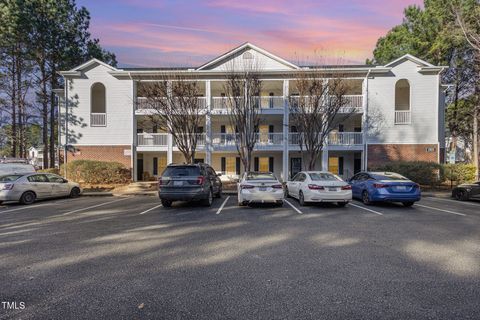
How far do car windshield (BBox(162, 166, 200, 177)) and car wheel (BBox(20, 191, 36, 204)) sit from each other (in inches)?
268

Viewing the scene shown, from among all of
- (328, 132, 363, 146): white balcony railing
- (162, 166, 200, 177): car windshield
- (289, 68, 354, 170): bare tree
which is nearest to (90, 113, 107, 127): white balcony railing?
(162, 166, 200, 177): car windshield

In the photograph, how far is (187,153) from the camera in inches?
731

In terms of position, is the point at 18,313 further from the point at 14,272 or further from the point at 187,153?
the point at 187,153

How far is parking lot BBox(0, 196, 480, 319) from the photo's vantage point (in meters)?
3.29

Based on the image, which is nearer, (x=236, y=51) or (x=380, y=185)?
(x=380, y=185)

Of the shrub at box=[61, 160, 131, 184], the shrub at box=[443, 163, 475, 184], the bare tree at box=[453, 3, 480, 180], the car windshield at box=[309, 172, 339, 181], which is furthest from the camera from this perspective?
the shrub at box=[61, 160, 131, 184]

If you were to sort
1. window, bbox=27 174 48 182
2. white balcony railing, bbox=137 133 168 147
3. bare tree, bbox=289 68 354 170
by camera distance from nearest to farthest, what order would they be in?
window, bbox=27 174 48 182 < bare tree, bbox=289 68 354 170 < white balcony railing, bbox=137 133 168 147

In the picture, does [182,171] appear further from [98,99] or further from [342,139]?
[98,99]

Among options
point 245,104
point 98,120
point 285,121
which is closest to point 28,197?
point 98,120

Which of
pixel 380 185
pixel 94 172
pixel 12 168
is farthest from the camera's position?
pixel 94 172

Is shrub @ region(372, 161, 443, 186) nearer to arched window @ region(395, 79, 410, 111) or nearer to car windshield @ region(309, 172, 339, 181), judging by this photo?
arched window @ region(395, 79, 410, 111)

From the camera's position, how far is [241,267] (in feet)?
15.2

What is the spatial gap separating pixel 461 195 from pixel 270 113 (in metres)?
13.0

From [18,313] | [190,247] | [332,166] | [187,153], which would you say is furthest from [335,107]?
[18,313]
